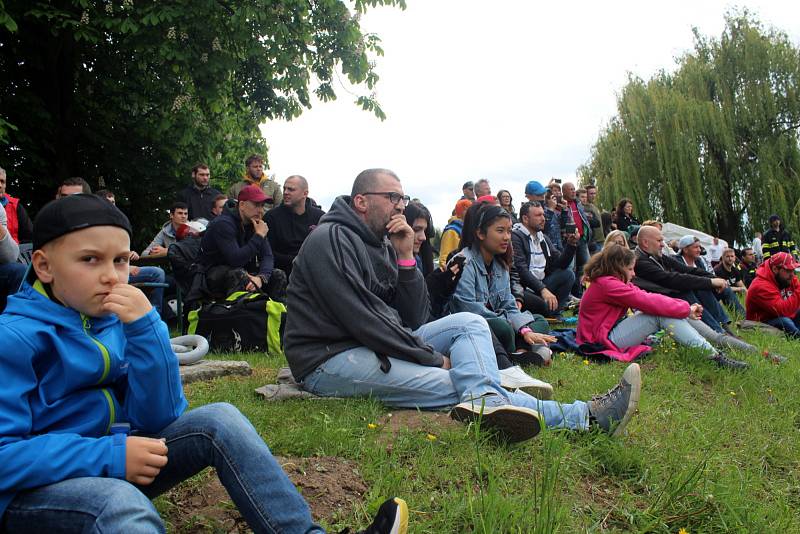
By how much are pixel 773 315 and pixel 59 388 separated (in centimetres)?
922

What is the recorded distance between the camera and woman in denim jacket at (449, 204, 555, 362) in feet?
18.8

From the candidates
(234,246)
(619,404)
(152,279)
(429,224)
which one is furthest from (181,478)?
(152,279)

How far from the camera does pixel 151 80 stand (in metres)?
10.3

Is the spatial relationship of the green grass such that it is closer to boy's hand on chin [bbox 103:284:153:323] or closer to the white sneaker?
the white sneaker

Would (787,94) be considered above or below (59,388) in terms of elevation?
above

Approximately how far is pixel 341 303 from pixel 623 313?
4.09 meters

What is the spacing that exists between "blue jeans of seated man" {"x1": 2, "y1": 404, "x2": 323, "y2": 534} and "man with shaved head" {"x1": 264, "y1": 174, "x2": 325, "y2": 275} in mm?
5421

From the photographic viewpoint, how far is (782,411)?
17.2 feet

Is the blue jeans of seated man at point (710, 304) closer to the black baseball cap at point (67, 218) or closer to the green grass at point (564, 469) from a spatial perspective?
the green grass at point (564, 469)

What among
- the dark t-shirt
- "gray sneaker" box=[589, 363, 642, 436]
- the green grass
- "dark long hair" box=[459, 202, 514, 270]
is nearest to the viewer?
the green grass

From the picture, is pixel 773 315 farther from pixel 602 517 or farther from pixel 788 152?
pixel 788 152

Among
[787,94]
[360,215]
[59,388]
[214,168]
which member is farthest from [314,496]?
[787,94]

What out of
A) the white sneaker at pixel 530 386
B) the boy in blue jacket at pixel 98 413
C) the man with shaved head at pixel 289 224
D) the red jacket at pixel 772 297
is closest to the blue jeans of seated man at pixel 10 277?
the man with shaved head at pixel 289 224

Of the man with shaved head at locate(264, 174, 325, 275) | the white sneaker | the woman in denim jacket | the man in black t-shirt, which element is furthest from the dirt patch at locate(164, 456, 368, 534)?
the man in black t-shirt
